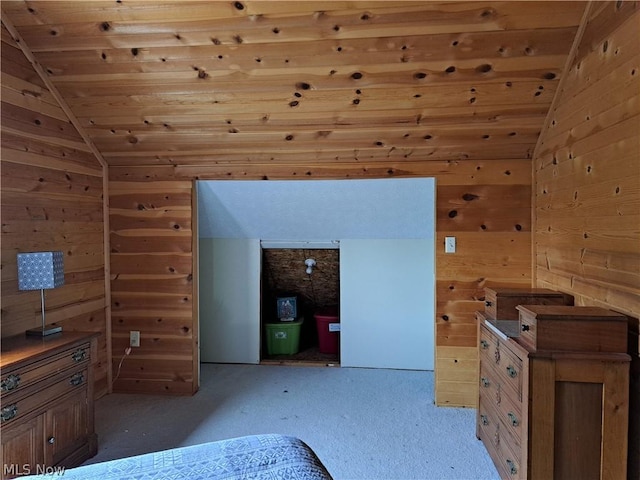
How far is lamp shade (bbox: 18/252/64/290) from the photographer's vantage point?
6.68 ft

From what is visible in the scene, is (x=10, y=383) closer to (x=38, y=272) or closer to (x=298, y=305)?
(x=38, y=272)

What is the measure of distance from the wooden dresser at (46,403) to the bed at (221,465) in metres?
0.79

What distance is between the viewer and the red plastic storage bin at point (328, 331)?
12.5 ft

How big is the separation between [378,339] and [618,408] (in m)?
2.13

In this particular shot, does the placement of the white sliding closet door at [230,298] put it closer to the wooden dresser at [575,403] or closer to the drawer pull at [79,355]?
the drawer pull at [79,355]

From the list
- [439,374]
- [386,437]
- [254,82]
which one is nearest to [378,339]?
[439,374]

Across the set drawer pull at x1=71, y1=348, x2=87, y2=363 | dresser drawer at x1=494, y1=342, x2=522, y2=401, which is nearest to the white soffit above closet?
dresser drawer at x1=494, y1=342, x2=522, y2=401

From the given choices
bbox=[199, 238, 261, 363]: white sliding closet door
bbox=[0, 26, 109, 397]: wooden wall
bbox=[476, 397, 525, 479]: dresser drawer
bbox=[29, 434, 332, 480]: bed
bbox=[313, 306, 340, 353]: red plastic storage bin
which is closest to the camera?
bbox=[29, 434, 332, 480]: bed

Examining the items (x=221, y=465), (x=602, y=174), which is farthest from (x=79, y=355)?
(x=602, y=174)

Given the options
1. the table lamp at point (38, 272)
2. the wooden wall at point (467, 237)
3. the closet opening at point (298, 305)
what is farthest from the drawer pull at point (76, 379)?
the wooden wall at point (467, 237)

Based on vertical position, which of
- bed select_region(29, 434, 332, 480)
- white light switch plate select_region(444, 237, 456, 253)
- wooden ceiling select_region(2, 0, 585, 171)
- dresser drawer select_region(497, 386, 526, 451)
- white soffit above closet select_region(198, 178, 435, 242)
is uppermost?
wooden ceiling select_region(2, 0, 585, 171)

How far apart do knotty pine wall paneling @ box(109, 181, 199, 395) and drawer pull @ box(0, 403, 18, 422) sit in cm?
135

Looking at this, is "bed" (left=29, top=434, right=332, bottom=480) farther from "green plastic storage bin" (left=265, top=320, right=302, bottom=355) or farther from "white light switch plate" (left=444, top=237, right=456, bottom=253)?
"green plastic storage bin" (left=265, top=320, right=302, bottom=355)

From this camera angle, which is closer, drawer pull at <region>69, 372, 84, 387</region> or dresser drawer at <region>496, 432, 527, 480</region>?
dresser drawer at <region>496, 432, 527, 480</region>
